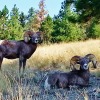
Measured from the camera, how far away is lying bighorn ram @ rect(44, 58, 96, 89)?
30.7 ft

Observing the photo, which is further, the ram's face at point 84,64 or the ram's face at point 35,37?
the ram's face at point 35,37

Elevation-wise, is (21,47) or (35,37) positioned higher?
Result: (35,37)

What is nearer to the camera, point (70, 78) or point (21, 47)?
point (70, 78)

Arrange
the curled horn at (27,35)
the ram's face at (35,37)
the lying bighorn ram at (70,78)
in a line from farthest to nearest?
1. the curled horn at (27,35)
2. the ram's face at (35,37)
3. the lying bighorn ram at (70,78)

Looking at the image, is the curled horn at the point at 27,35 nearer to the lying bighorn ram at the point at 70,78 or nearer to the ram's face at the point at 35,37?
the ram's face at the point at 35,37

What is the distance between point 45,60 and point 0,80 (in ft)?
20.9

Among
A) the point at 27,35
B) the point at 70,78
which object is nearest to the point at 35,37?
the point at 27,35

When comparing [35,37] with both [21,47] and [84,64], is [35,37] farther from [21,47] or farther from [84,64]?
[84,64]

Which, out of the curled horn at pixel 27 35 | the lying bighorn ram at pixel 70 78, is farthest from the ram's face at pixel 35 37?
the lying bighorn ram at pixel 70 78

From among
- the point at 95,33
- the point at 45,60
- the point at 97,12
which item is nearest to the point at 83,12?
the point at 97,12

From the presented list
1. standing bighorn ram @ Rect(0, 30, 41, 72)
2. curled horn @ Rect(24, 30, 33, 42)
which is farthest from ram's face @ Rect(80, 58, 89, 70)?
curled horn @ Rect(24, 30, 33, 42)

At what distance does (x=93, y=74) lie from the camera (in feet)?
38.1

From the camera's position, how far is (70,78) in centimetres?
950

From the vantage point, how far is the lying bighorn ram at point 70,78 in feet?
30.7
